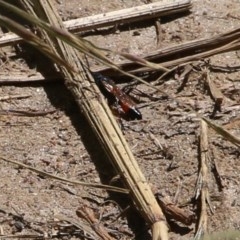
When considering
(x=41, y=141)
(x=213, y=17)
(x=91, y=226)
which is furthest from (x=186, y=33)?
(x=91, y=226)

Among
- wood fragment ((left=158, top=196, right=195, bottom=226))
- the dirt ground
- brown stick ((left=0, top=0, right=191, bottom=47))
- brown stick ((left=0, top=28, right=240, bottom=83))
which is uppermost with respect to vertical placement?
brown stick ((left=0, top=0, right=191, bottom=47))

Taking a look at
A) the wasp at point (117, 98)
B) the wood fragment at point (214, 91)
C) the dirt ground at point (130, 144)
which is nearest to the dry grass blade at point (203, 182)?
the dirt ground at point (130, 144)

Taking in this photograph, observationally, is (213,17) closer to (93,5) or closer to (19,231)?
(93,5)

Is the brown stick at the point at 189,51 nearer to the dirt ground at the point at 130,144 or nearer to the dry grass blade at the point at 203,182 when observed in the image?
the dirt ground at the point at 130,144

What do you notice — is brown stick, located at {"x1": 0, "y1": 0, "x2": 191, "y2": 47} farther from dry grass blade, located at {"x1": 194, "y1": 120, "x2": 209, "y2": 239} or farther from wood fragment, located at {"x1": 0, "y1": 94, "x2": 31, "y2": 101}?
dry grass blade, located at {"x1": 194, "y1": 120, "x2": 209, "y2": 239}

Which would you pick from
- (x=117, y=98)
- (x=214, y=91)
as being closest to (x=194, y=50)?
(x=214, y=91)

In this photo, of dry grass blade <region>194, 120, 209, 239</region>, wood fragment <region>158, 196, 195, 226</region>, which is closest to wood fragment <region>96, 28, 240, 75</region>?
dry grass blade <region>194, 120, 209, 239</region>

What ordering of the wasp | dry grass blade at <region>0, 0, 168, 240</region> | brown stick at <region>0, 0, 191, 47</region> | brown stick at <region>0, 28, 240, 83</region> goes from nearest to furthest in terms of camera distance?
dry grass blade at <region>0, 0, 168, 240</region> < the wasp < brown stick at <region>0, 28, 240, 83</region> < brown stick at <region>0, 0, 191, 47</region>
